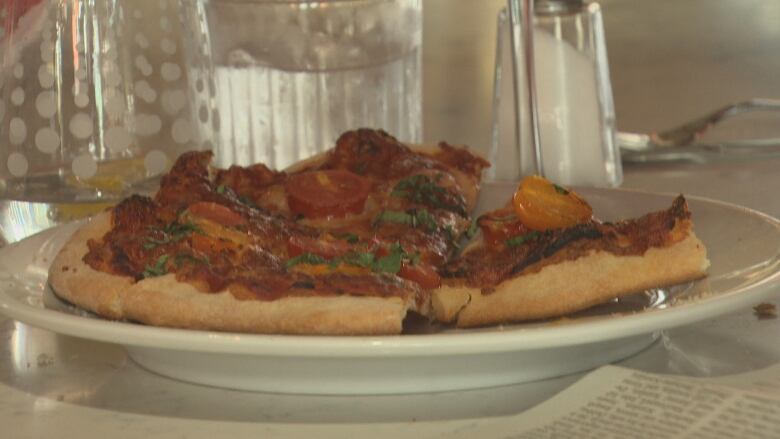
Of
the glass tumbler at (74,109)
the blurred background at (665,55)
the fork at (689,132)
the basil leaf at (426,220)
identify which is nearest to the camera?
the basil leaf at (426,220)

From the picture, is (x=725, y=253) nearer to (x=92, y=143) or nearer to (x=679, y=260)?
(x=679, y=260)

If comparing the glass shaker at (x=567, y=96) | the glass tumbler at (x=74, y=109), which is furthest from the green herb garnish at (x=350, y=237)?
the glass shaker at (x=567, y=96)

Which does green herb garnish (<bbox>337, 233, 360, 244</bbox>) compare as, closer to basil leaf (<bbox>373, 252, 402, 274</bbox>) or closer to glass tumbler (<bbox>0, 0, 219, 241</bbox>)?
basil leaf (<bbox>373, 252, 402, 274</bbox>)

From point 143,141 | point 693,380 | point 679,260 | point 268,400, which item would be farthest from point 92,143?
point 693,380

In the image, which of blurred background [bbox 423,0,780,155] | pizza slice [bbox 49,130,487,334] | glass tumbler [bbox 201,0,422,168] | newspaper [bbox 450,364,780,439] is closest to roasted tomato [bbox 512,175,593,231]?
pizza slice [bbox 49,130,487,334]

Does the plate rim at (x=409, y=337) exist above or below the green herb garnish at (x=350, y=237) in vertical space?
above

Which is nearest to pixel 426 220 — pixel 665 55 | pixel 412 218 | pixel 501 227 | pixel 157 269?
pixel 412 218

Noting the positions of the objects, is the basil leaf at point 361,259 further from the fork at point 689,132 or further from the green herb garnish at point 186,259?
the fork at point 689,132
